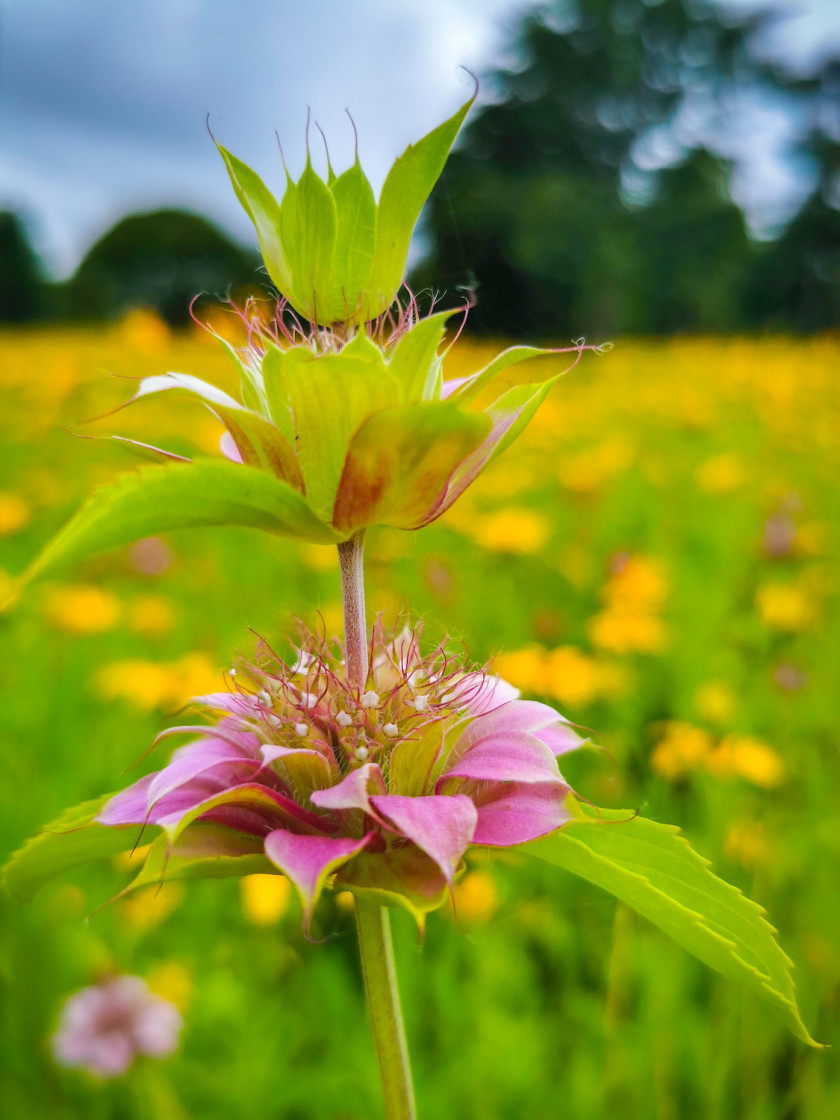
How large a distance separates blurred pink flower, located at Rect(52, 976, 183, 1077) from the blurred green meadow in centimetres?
4

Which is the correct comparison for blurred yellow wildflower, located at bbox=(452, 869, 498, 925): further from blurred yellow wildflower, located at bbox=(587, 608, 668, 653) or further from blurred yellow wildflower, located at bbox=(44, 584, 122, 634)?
blurred yellow wildflower, located at bbox=(44, 584, 122, 634)

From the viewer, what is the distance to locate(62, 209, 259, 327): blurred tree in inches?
452

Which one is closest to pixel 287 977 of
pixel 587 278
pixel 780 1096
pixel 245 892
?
pixel 245 892

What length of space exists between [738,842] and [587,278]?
814 cm

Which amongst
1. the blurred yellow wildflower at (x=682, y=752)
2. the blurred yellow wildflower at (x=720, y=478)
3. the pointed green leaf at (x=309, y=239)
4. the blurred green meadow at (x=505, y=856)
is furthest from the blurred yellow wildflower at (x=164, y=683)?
the blurred yellow wildflower at (x=720, y=478)

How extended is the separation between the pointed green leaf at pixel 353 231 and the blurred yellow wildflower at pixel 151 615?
139 centimetres

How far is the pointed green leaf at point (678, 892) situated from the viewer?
0.28 metres

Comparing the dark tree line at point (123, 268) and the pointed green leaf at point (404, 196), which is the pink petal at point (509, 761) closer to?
the pointed green leaf at point (404, 196)

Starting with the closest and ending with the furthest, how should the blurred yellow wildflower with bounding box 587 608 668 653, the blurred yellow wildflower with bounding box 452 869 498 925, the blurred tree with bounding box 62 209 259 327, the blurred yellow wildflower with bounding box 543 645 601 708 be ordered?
1. the blurred yellow wildflower with bounding box 452 869 498 925
2. the blurred yellow wildflower with bounding box 543 645 601 708
3. the blurred yellow wildflower with bounding box 587 608 668 653
4. the blurred tree with bounding box 62 209 259 327

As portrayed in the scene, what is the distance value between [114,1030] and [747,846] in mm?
725

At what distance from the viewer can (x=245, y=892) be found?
3.47 ft

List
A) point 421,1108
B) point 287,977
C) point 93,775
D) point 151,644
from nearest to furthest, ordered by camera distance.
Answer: point 421,1108 → point 287,977 → point 93,775 → point 151,644

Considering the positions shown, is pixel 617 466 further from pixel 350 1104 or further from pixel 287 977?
pixel 350 1104

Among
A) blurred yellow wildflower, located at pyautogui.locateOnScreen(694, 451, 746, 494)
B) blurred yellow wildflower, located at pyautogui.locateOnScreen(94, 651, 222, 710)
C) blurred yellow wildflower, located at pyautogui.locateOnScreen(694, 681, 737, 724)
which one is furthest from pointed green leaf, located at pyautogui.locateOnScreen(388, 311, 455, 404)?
blurred yellow wildflower, located at pyautogui.locateOnScreen(694, 451, 746, 494)
